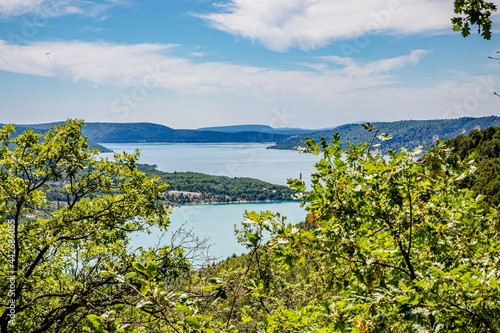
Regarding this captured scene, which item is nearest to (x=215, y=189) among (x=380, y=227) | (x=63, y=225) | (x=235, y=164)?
(x=235, y=164)

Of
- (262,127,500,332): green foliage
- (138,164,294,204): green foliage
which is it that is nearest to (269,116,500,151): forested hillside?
(138,164,294,204): green foliage

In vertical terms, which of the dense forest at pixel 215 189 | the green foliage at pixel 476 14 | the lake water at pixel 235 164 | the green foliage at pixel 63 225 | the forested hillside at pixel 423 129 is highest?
the forested hillside at pixel 423 129

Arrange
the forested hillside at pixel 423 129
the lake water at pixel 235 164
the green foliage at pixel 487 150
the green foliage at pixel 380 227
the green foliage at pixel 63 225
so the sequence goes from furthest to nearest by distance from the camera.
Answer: the forested hillside at pixel 423 129, the lake water at pixel 235 164, the green foliage at pixel 487 150, the green foliage at pixel 63 225, the green foliage at pixel 380 227

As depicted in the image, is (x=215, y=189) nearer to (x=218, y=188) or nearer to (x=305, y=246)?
(x=218, y=188)

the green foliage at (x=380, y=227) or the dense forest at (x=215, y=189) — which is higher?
the green foliage at (x=380, y=227)

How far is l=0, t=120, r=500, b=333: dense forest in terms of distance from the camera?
1.99 metres

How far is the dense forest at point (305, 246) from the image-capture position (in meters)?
1.99

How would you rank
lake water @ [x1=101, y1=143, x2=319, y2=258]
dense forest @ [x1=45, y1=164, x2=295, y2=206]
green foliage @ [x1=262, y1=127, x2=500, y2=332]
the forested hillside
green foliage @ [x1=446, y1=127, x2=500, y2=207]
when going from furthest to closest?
the forested hillside
dense forest @ [x1=45, y1=164, x2=295, y2=206]
lake water @ [x1=101, y1=143, x2=319, y2=258]
green foliage @ [x1=446, y1=127, x2=500, y2=207]
green foliage @ [x1=262, y1=127, x2=500, y2=332]

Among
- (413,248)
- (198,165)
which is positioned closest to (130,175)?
(413,248)

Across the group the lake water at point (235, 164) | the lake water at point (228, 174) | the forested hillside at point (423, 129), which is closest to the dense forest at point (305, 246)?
the lake water at point (228, 174)

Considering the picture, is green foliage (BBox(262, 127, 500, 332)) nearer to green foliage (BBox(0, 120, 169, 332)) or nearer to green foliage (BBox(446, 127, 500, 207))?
green foliage (BBox(0, 120, 169, 332))

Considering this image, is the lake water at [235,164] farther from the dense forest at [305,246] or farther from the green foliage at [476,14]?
the green foliage at [476,14]

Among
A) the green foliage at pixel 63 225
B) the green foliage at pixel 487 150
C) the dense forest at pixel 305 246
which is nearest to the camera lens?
the dense forest at pixel 305 246

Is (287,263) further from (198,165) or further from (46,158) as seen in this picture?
(198,165)
